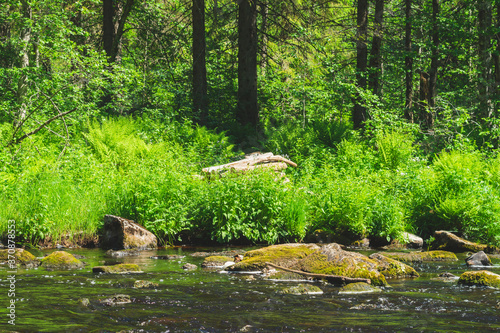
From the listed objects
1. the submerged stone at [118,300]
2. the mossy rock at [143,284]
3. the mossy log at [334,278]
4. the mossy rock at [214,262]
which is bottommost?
the mossy rock at [214,262]

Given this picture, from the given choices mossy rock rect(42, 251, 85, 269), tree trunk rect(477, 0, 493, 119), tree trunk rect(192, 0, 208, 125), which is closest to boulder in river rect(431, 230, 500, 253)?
mossy rock rect(42, 251, 85, 269)

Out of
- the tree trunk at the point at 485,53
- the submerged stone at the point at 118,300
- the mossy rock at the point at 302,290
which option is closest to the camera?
the submerged stone at the point at 118,300

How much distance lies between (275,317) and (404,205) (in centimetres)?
729

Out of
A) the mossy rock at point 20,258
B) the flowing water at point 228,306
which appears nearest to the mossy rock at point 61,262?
the mossy rock at point 20,258

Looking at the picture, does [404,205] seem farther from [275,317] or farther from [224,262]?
[275,317]

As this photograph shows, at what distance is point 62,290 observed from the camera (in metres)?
5.34

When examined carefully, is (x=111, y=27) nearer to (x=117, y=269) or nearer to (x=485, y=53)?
(x=485, y=53)

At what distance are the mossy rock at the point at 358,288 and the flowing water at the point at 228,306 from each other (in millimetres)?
133

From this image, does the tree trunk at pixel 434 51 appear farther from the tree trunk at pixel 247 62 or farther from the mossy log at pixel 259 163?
the mossy log at pixel 259 163

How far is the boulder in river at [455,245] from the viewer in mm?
9258

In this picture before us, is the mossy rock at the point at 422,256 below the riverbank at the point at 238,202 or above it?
below

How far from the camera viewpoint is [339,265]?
256 inches

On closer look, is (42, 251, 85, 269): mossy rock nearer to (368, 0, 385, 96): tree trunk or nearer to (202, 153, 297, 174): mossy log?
(202, 153, 297, 174): mossy log

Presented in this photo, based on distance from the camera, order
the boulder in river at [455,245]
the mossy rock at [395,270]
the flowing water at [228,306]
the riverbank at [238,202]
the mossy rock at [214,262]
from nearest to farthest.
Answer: the flowing water at [228,306], the mossy rock at [395,270], the mossy rock at [214,262], the riverbank at [238,202], the boulder in river at [455,245]
